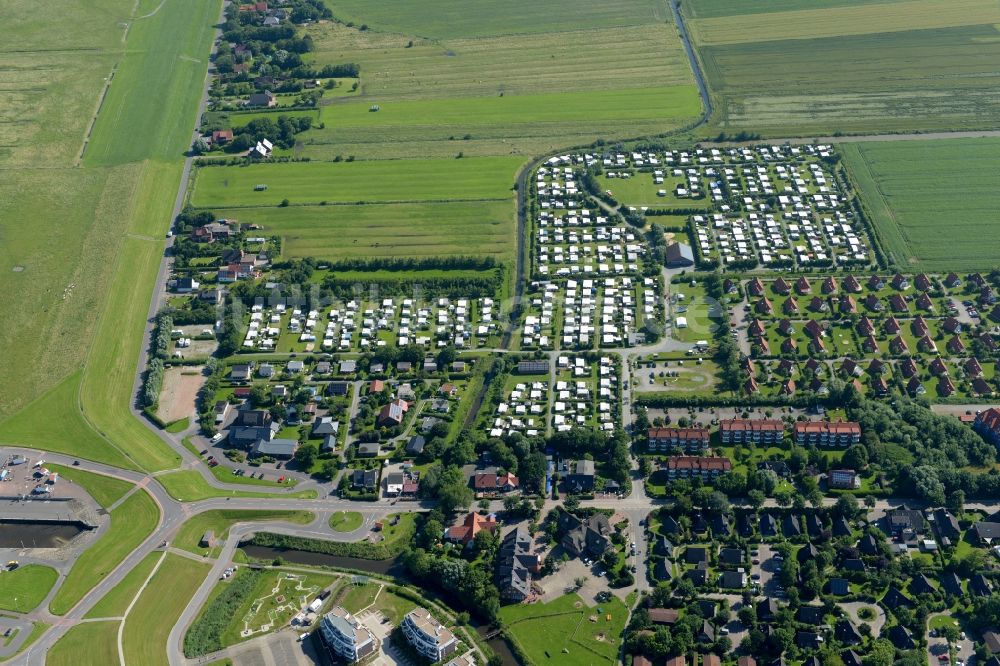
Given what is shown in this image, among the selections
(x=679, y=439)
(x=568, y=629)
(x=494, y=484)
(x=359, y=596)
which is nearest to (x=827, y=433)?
(x=679, y=439)

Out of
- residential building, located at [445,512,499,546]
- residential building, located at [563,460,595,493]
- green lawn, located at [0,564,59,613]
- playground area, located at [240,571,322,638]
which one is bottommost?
playground area, located at [240,571,322,638]

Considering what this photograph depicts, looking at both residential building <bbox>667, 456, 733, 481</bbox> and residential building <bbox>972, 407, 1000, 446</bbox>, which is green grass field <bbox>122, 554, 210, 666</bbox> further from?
residential building <bbox>972, 407, 1000, 446</bbox>

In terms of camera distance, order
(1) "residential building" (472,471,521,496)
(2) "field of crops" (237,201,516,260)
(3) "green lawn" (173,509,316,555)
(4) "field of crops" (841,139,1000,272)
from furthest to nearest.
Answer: (2) "field of crops" (237,201,516,260) → (4) "field of crops" (841,139,1000,272) → (1) "residential building" (472,471,521,496) → (3) "green lawn" (173,509,316,555)

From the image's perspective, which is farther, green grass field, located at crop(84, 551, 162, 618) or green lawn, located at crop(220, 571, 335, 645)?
green grass field, located at crop(84, 551, 162, 618)

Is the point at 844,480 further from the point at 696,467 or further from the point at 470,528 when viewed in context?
the point at 470,528

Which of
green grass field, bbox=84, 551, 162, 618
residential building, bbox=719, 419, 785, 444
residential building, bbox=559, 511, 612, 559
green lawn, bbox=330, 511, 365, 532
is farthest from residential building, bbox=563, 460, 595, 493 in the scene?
green grass field, bbox=84, 551, 162, 618

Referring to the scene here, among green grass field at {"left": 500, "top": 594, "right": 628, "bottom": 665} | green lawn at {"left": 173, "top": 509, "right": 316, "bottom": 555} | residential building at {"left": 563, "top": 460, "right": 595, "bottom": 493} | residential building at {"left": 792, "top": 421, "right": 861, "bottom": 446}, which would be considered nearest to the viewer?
green grass field at {"left": 500, "top": 594, "right": 628, "bottom": 665}

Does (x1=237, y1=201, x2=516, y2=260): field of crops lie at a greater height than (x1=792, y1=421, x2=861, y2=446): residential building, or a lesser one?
greater

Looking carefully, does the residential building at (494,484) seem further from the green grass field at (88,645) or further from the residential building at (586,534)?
the green grass field at (88,645)
